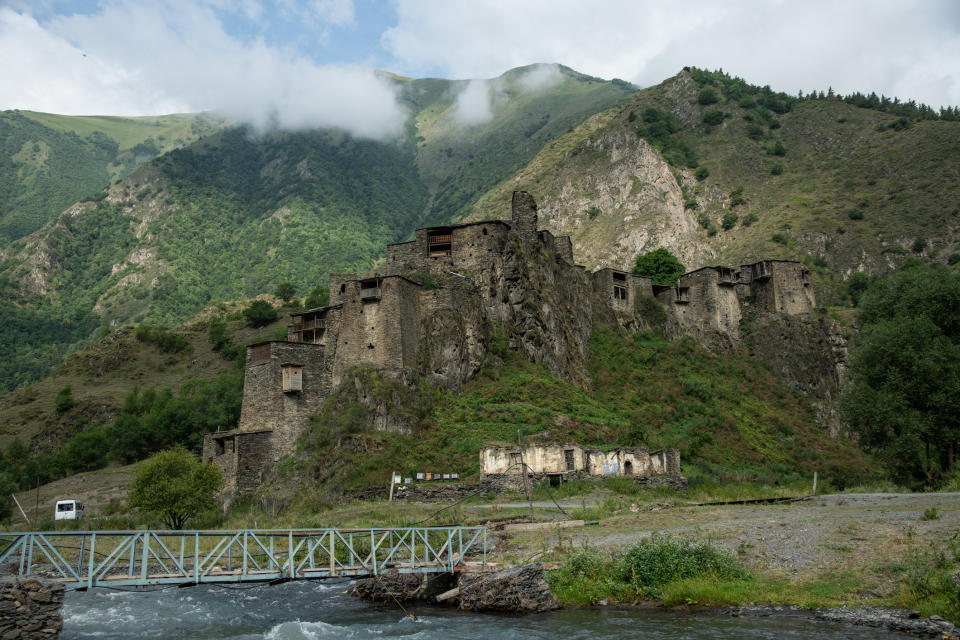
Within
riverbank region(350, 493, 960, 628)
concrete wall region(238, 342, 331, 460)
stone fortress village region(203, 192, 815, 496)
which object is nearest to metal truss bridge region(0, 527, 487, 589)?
riverbank region(350, 493, 960, 628)

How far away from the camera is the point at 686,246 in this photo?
10525 cm

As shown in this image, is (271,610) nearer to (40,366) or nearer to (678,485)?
(678,485)

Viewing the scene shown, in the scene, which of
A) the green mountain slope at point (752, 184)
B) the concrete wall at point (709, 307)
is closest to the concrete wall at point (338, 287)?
the concrete wall at point (709, 307)

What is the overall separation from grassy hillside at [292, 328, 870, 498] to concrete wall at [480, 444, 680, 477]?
2509 mm

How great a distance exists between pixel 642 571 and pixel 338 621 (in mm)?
9078

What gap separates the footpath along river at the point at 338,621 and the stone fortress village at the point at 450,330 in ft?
45.7

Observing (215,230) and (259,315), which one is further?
(215,230)

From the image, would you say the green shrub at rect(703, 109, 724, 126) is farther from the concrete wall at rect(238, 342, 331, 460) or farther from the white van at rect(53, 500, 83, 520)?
the white van at rect(53, 500, 83, 520)

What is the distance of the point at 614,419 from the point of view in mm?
48531

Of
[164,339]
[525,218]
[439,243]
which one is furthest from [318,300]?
[525,218]

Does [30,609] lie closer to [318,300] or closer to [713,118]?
[318,300]

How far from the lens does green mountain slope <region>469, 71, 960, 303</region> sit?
9456 cm

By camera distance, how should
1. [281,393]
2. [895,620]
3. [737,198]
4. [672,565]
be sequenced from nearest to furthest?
[895,620] → [672,565] → [281,393] → [737,198]

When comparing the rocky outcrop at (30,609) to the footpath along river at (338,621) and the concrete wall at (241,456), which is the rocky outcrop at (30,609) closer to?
the footpath along river at (338,621)
